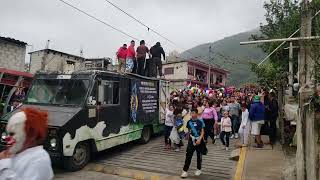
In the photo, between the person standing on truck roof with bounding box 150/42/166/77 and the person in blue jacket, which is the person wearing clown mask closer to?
the person in blue jacket

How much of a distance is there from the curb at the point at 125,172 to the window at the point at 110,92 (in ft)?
6.04

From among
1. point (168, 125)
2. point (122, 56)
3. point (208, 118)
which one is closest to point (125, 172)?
point (168, 125)

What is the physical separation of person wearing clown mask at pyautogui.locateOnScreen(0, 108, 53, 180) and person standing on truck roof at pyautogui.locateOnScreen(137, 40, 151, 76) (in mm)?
11321

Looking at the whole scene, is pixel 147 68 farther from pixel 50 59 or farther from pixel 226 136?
pixel 50 59

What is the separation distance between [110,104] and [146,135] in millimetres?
2865

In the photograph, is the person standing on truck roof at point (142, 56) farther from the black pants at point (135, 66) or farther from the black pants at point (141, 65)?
the black pants at point (135, 66)

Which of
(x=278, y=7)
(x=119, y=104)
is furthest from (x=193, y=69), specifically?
(x=119, y=104)

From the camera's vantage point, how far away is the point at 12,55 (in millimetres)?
20609

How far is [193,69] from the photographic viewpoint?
42938mm

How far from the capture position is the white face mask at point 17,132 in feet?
8.70

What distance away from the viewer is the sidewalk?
8.17 meters

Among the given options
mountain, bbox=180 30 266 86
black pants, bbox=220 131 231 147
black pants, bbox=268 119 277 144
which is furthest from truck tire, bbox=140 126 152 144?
mountain, bbox=180 30 266 86

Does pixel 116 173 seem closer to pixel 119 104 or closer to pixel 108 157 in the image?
pixel 108 157

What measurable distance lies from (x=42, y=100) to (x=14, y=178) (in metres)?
7.56
